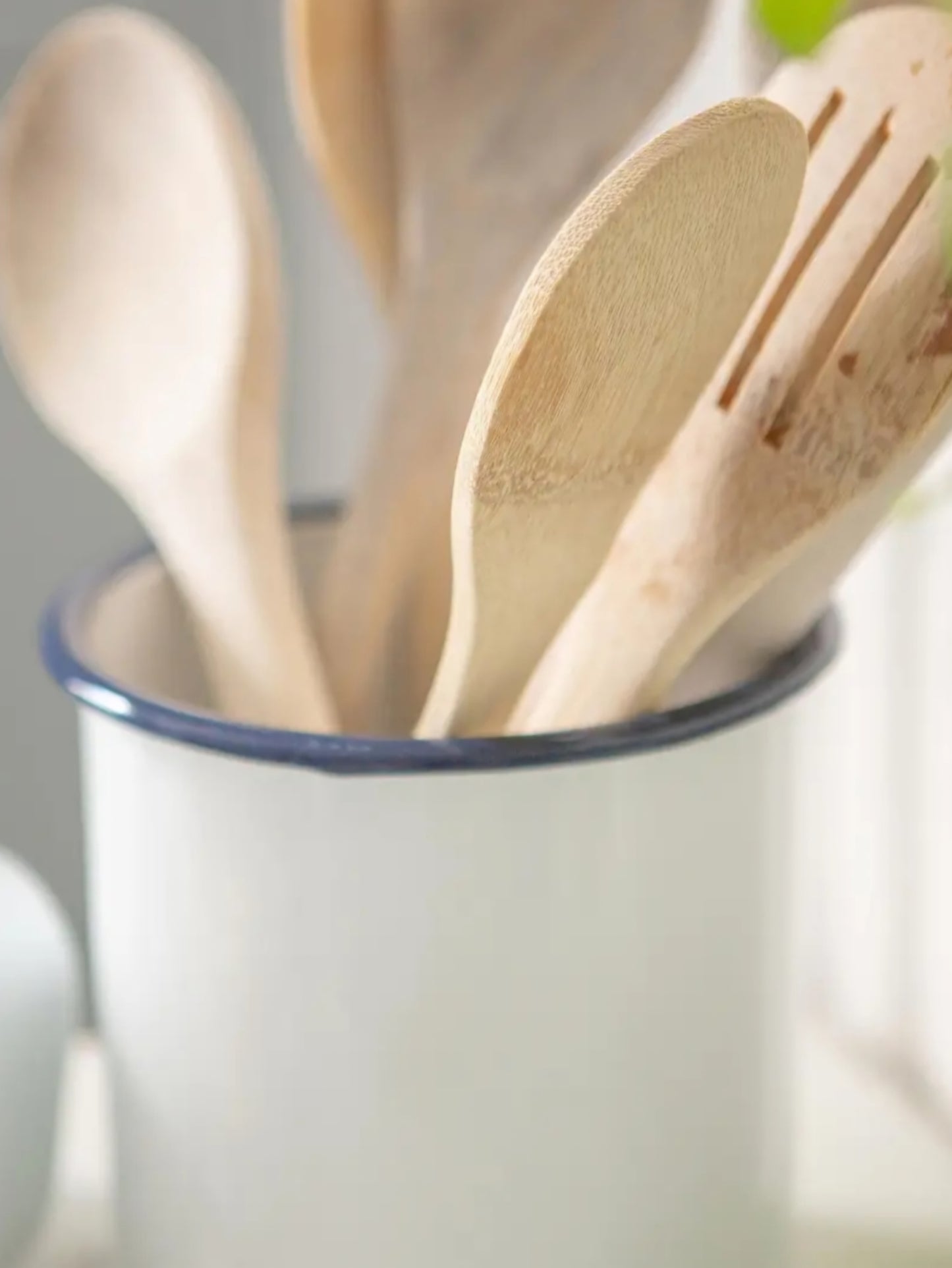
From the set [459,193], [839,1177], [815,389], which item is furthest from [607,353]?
[839,1177]

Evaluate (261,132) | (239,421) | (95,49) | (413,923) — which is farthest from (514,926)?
(261,132)

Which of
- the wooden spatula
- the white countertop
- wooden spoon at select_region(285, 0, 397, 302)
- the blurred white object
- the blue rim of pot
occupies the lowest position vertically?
the white countertop

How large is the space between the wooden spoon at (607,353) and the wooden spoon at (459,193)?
105mm

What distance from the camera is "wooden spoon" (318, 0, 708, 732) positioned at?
15.0 inches

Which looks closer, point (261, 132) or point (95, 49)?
point (95, 49)

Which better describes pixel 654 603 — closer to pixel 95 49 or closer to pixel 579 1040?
pixel 579 1040

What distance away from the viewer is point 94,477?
2.06 ft

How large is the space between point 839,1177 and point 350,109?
32 cm

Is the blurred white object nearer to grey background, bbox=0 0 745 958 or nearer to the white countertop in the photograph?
the white countertop

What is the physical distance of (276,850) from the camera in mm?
309

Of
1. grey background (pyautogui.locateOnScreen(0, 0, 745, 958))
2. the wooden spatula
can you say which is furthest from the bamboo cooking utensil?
grey background (pyautogui.locateOnScreen(0, 0, 745, 958))

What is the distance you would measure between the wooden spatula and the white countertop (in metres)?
0.19

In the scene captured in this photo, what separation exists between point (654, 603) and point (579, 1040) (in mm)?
94

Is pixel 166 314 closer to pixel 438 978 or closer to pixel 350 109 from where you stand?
pixel 350 109
